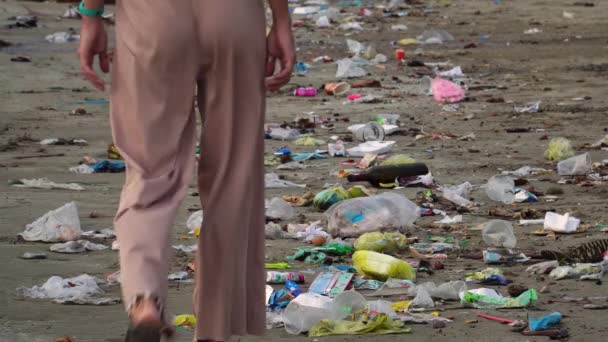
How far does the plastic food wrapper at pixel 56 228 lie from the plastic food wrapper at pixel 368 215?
99 cm

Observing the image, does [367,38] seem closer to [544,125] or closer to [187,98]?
[544,125]

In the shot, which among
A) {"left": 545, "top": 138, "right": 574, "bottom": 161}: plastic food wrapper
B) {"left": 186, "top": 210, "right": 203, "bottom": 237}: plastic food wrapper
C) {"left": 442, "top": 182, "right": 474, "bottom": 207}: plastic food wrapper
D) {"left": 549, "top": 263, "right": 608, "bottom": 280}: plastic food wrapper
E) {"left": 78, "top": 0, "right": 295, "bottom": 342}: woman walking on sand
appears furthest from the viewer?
{"left": 545, "top": 138, "right": 574, "bottom": 161}: plastic food wrapper

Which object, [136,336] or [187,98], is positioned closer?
[136,336]

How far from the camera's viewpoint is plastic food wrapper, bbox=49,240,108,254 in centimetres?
507

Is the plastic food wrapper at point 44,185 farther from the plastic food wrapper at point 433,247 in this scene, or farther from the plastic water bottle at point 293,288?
the plastic water bottle at point 293,288

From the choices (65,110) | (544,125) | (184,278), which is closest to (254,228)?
(184,278)

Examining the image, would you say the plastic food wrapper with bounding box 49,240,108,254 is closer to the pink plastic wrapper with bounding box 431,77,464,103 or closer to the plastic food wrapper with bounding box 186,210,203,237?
the plastic food wrapper with bounding box 186,210,203,237

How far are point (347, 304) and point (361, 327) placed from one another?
0.56 ft

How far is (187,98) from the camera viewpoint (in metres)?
3.04

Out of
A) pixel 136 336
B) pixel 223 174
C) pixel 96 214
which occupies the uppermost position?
pixel 223 174

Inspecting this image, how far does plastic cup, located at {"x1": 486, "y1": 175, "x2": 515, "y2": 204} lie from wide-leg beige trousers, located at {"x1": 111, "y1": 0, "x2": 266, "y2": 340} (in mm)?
3222

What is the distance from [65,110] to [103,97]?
680 mm

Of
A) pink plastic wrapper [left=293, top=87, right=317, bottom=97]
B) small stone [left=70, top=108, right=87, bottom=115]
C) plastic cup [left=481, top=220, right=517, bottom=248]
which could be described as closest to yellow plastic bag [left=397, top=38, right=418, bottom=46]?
pink plastic wrapper [left=293, top=87, right=317, bottom=97]

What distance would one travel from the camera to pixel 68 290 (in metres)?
4.33
